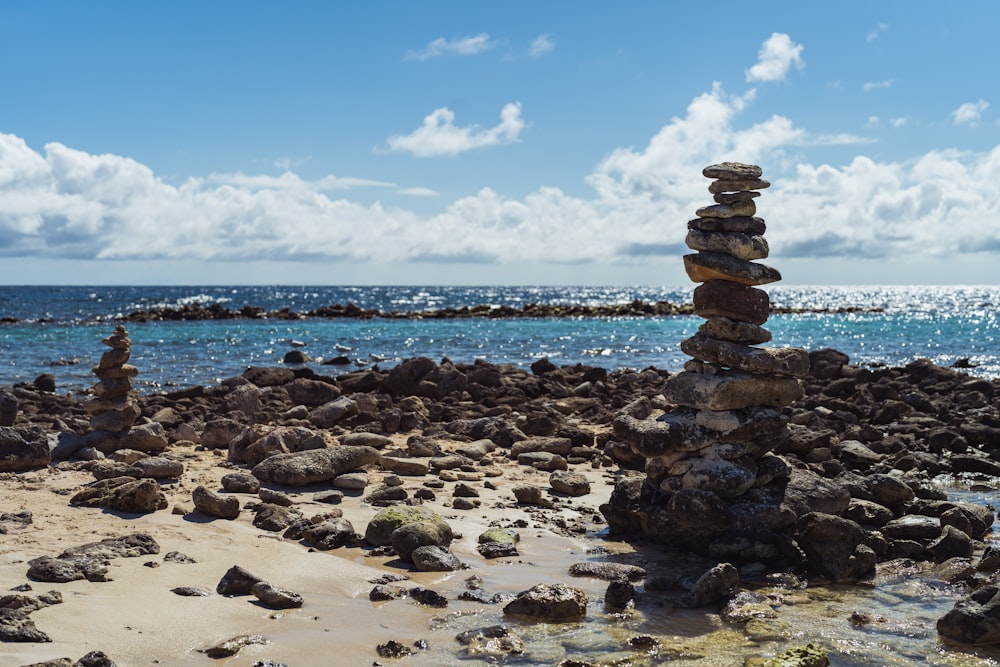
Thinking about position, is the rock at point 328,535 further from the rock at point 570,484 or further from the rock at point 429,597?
the rock at point 570,484

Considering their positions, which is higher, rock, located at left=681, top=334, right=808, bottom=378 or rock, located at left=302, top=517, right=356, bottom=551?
rock, located at left=681, top=334, right=808, bottom=378

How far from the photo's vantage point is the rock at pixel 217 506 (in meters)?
11.3

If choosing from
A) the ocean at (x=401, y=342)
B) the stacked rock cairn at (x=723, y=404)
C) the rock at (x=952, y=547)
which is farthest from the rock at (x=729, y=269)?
the ocean at (x=401, y=342)

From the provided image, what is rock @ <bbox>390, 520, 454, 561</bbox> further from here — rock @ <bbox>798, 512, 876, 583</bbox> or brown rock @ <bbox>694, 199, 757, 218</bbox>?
brown rock @ <bbox>694, 199, 757, 218</bbox>

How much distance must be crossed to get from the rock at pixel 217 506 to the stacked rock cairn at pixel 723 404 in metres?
4.72

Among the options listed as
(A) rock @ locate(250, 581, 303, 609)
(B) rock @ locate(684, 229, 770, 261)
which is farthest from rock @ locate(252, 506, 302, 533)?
(B) rock @ locate(684, 229, 770, 261)

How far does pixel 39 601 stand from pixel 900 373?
28781 millimetres

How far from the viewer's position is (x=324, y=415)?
19.2 meters

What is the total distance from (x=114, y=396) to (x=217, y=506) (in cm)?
520

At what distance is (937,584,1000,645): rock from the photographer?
8.18 meters

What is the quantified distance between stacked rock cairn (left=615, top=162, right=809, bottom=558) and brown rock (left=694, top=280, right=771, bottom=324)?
0.01m

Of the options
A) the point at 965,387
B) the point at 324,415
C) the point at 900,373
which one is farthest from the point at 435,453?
the point at 900,373

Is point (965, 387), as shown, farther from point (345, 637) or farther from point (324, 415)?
point (345, 637)

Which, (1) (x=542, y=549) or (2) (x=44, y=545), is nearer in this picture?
(2) (x=44, y=545)
